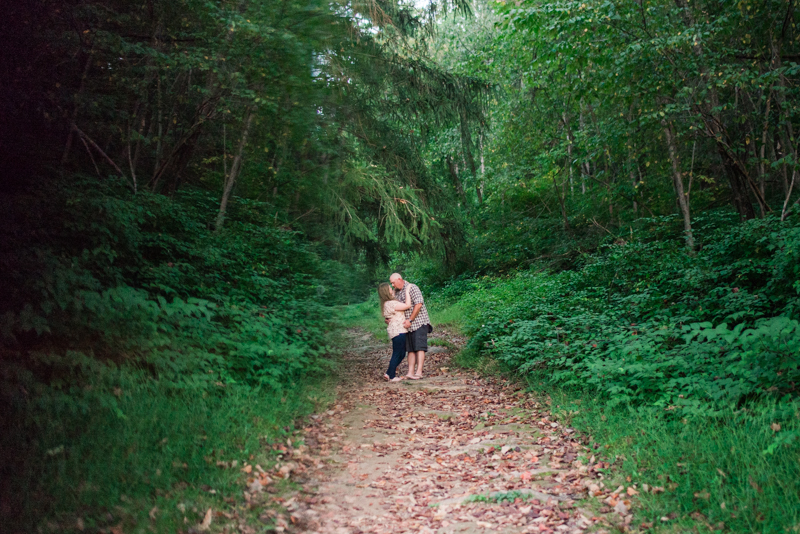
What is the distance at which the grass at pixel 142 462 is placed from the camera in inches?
119

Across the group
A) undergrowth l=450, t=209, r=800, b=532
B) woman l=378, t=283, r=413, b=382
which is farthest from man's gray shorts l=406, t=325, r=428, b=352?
undergrowth l=450, t=209, r=800, b=532

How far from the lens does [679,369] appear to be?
Answer: 5203 millimetres

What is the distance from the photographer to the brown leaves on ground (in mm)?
3570

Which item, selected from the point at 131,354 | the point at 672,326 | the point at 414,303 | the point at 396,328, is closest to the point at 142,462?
the point at 131,354

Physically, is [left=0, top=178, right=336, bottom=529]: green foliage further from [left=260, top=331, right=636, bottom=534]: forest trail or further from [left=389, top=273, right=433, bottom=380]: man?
[left=389, top=273, right=433, bottom=380]: man

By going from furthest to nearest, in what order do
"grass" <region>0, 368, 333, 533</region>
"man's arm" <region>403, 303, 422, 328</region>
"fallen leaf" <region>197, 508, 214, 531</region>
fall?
"man's arm" <region>403, 303, 422, 328</region>
"fallen leaf" <region>197, 508, 214, 531</region>
"grass" <region>0, 368, 333, 533</region>

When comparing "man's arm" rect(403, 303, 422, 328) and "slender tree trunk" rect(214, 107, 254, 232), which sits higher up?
"slender tree trunk" rect(214, 107, 254, 232)

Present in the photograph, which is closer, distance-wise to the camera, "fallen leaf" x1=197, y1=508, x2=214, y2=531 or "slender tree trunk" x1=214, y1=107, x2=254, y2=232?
"fallen leaf" x1=197, y1=508, x2=214, y2=531

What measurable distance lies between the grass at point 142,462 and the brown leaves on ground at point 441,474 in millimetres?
269

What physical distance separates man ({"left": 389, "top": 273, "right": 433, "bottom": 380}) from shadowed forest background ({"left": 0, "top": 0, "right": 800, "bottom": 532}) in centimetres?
109

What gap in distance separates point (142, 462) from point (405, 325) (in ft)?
16.5

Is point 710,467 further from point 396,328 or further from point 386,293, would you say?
point 386,293

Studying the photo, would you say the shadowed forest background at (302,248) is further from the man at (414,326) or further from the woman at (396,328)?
the man at (414,326)

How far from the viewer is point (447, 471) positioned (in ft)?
14.9
